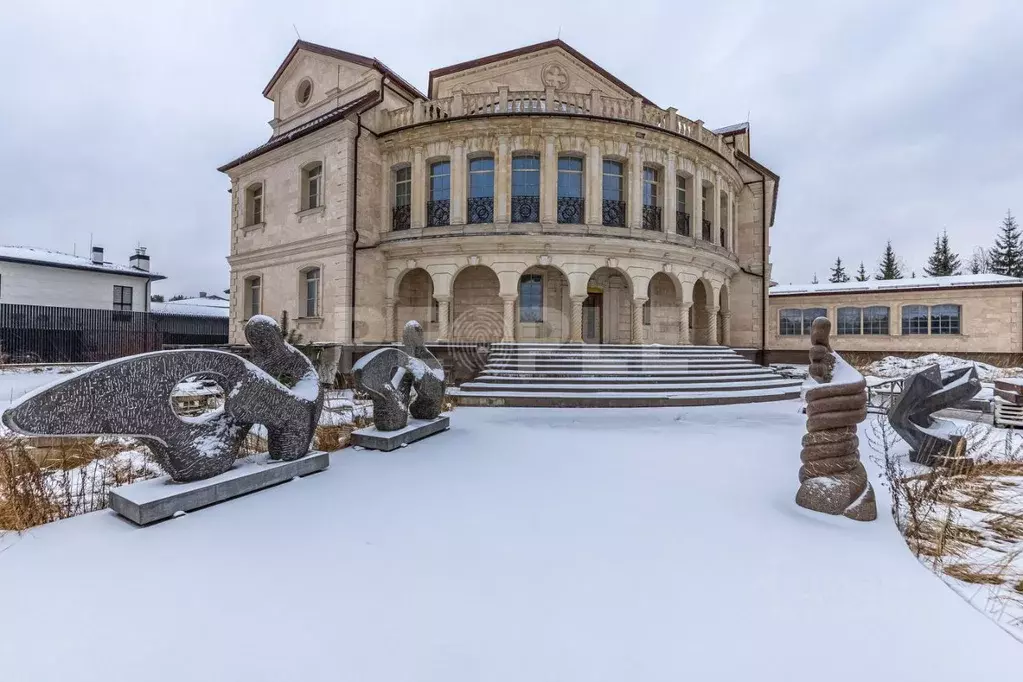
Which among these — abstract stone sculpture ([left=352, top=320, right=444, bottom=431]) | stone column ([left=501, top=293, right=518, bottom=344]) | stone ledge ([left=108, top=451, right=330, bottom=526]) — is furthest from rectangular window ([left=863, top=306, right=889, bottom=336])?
stone ledge ([left=108, top=451, right=330, bottom=526])

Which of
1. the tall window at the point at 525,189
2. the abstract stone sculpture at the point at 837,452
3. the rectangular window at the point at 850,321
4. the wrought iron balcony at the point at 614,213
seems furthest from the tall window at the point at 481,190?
the rectangular window at the point at 850,321

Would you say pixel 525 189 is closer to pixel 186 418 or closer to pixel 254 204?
pixel 254 204

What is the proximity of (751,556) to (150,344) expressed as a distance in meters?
21.9

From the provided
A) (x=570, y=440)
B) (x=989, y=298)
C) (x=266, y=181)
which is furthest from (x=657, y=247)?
(x=989, y=298)

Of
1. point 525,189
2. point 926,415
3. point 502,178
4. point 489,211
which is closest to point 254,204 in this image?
point 489,211

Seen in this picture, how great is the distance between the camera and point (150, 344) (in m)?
18.1

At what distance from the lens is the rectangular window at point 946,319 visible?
70.0 ft

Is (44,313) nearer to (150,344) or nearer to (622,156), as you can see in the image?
(150,344)

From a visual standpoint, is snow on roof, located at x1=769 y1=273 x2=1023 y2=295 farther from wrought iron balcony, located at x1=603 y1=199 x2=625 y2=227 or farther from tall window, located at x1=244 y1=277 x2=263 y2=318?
tall window, located at x1=244 y1=277 x2=263 y2=318

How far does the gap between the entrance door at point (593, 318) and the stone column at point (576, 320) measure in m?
3.15

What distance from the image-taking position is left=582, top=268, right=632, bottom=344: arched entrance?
16703mm

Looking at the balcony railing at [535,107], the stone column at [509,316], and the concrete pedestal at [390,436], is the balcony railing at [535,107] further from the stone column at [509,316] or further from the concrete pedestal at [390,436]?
the concrete pedestal at [390,436]

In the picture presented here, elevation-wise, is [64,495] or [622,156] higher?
[622,156]

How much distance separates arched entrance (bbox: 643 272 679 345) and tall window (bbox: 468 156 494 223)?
22.3ft
